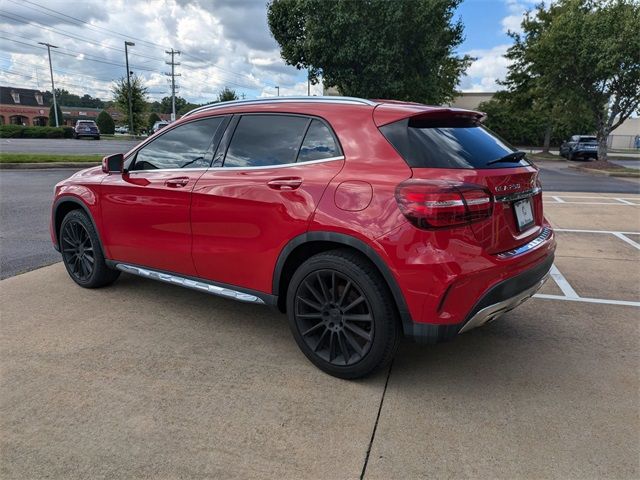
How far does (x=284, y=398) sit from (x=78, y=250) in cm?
296

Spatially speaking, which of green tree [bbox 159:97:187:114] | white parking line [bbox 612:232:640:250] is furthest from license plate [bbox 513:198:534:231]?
green tree [bbox 159:97:187:114]

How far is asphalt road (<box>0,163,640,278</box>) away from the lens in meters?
5.53

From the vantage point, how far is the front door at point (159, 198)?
3.70 meters

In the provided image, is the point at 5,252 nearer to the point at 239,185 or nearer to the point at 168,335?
the point at 168,335

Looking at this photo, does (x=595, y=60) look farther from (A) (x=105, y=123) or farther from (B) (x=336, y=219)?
(A) (x=105, y=123)

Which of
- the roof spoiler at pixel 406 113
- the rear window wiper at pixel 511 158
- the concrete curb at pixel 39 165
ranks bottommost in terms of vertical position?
the concrete curb at pixel 39 165

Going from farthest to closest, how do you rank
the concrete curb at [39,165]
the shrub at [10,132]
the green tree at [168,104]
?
the green tree at [168,104] → the shrub at [10,132] → the concrete curb at [39,165]

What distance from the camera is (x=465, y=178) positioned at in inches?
105

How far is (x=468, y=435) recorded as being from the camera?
2514 millimetres

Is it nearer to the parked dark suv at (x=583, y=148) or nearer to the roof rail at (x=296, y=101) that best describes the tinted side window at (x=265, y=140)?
the roof rail at (x=296, y=101)

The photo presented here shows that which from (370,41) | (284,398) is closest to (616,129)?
(370,41)

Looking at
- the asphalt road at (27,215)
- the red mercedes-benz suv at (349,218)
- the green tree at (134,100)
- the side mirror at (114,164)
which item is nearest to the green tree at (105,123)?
the green tree at (134,100)

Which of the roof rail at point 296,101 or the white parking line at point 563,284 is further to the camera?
the white parking line at point 563,284

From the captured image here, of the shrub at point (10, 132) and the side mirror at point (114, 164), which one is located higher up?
the shrub at point (10, 132)
